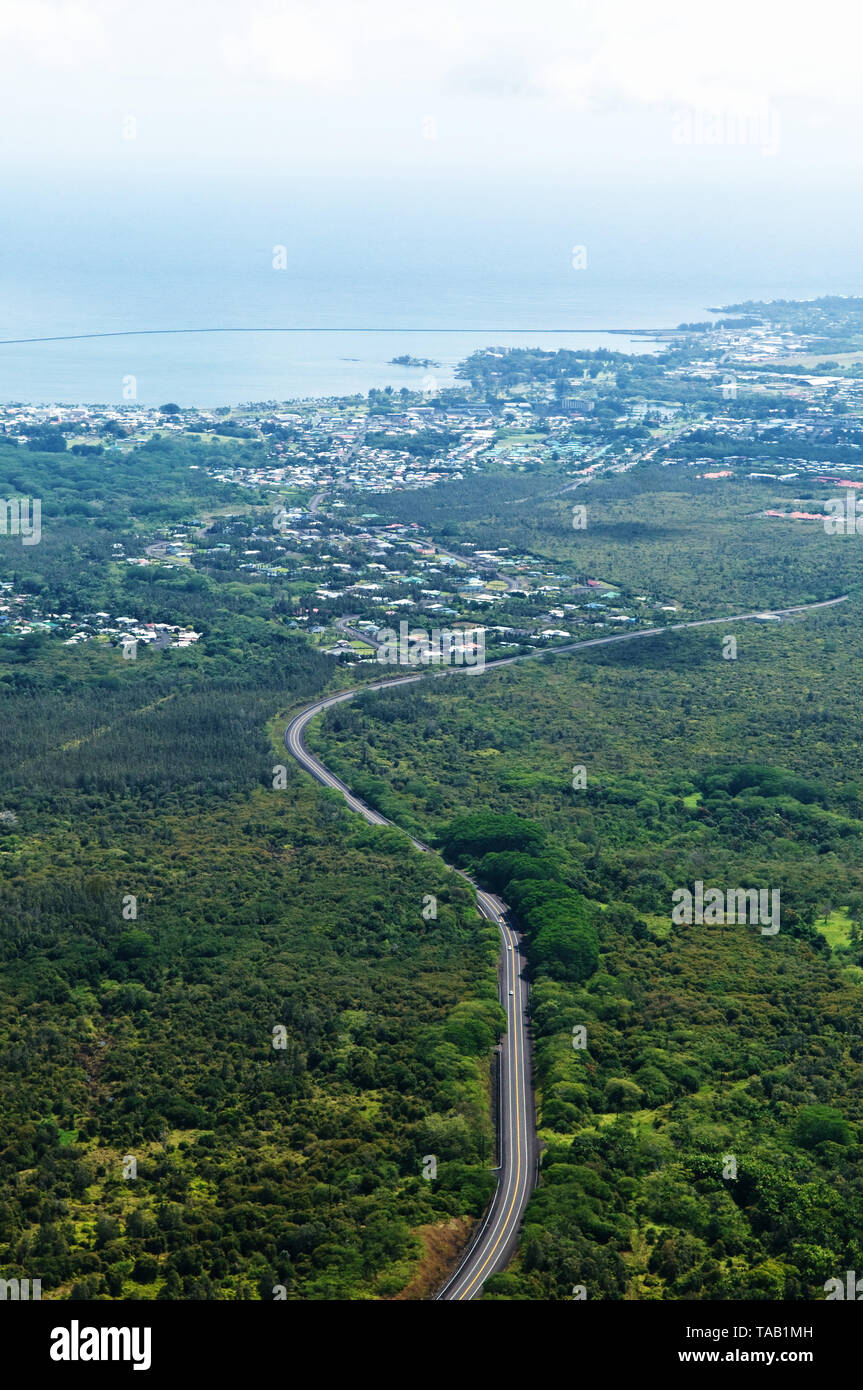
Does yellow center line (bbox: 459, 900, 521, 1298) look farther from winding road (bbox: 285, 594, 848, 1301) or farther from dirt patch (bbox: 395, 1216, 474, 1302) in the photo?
dirt patch (bbox: 395, 1216, 474, 1302)

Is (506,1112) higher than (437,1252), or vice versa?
(437,1252)

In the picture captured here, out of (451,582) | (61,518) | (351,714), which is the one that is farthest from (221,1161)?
(61,518)

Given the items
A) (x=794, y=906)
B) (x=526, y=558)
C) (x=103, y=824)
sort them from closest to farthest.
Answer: (x=794, y=906), (x=103, y=824), (x=526, y=558)

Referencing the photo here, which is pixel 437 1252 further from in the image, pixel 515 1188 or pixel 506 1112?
pixel 506 1112

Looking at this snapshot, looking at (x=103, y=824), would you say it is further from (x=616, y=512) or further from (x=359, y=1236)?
(x=616, y=512)

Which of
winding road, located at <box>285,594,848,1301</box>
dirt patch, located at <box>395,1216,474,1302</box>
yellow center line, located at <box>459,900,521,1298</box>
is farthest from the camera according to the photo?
winding road, located at <box>285,594,848,1301</box>

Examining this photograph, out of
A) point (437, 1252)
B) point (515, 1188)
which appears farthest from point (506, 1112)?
point (437, 1252)

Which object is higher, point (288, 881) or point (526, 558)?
point (526, 558)

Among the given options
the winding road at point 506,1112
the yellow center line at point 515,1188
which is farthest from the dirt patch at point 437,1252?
the yellow center line at point 515,1188

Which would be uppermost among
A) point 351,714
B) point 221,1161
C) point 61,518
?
point 61,518

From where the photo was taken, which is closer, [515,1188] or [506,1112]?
[515,1188]

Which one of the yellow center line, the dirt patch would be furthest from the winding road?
the dirt patch
